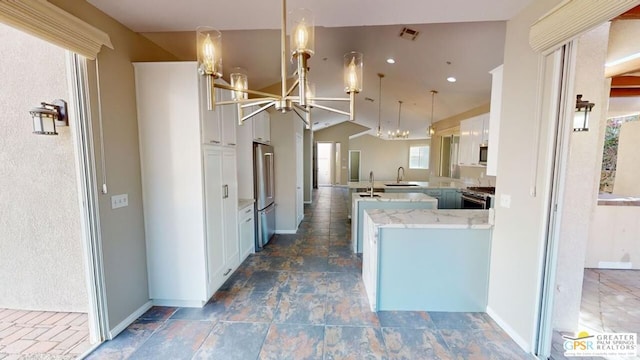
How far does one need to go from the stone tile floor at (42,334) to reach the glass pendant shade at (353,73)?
8.86ft

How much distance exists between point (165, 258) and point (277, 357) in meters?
1.42

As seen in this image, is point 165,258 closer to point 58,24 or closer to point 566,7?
point 58,24

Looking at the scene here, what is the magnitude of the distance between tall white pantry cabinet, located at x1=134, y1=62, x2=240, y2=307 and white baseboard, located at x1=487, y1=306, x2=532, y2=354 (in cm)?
267

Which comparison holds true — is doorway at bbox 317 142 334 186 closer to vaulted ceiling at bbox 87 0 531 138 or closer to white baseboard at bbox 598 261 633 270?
vaulted ceiling at bbox 87 0 531 138

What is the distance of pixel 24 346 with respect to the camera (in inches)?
78.3

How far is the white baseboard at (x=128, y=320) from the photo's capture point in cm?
208

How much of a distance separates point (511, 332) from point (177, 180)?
314cm

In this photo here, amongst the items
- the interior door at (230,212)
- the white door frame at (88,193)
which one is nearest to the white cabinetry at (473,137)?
the interior door at (230,212)

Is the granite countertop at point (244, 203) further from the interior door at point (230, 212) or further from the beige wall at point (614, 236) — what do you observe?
the beige wall at point (614, 236)

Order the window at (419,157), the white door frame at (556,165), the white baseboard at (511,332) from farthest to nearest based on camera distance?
the window at (419,157) → the white baseboard at (511,332) → the white door frame at (556,165)

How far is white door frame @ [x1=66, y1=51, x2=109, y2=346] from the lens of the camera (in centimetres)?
183

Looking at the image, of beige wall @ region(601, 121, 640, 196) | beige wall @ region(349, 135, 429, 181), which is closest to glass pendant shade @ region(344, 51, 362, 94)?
beige wall @ region(601, 121, 640, 196)

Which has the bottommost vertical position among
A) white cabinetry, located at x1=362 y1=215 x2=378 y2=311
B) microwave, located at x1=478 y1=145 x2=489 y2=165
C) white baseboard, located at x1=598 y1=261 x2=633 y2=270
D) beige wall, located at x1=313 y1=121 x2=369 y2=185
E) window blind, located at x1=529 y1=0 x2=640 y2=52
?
white baseboard, located at x1=598 y1=261 x2=633 y2=270

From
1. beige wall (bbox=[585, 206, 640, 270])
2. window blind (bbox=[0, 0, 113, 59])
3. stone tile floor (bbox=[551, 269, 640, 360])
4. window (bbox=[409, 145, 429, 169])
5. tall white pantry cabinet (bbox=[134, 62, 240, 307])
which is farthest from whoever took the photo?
window (bbox=[409, 145, 429, 169])
